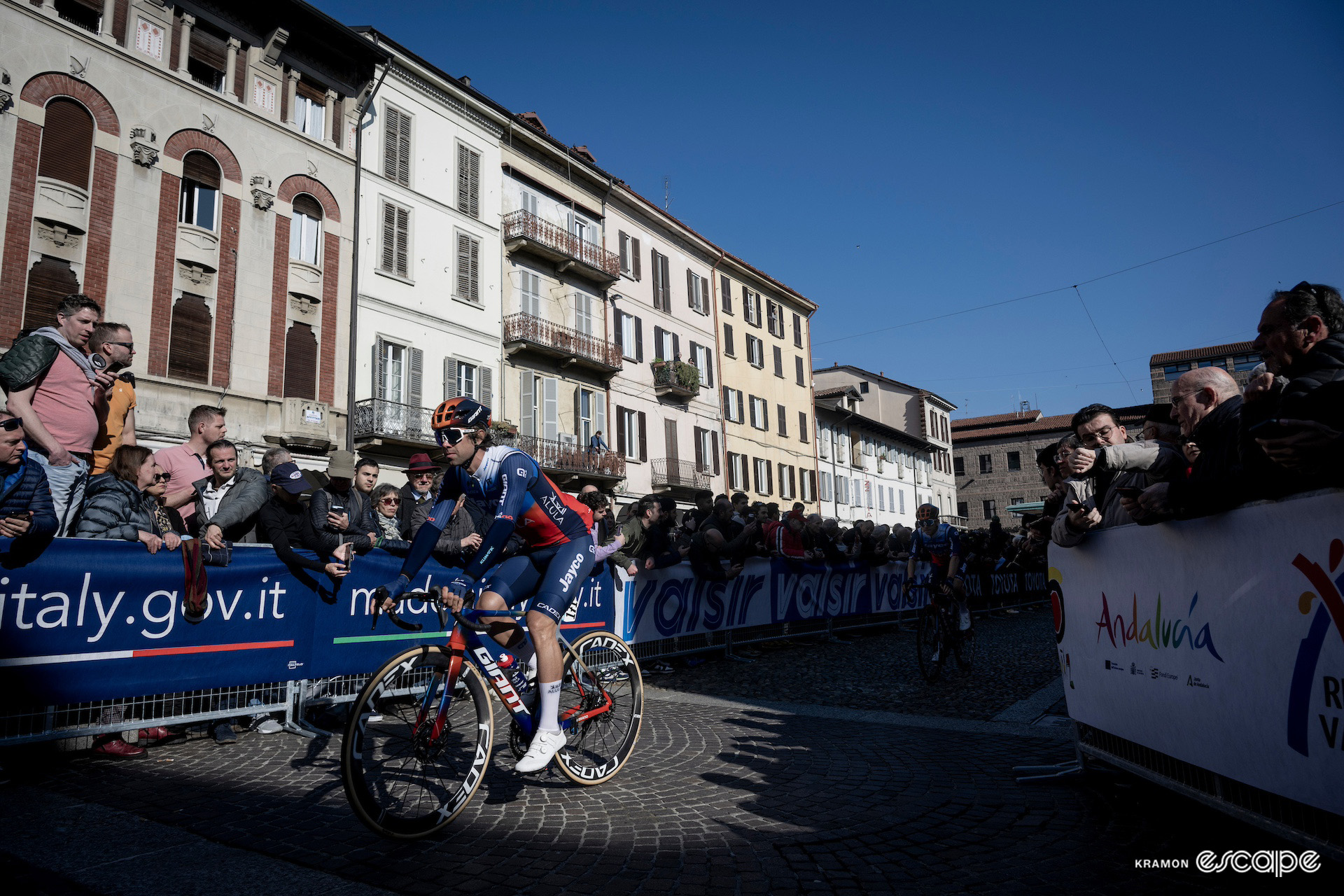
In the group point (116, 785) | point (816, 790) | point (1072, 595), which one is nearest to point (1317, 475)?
Result: point (1072, 595)

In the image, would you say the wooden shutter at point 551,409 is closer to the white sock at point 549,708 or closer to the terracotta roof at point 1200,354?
the white sock at point 549,708

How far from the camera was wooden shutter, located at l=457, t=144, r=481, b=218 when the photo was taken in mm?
27578

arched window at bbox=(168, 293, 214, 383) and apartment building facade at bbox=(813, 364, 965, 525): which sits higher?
apartment building facade at bbox=(813, 364, 965, 525)

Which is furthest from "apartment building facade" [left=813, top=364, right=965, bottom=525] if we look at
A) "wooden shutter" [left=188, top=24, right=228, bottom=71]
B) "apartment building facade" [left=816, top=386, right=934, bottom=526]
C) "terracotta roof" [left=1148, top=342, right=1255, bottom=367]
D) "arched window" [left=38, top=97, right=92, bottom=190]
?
"arched window" [left=38, top=97, right=92, bottom=190]

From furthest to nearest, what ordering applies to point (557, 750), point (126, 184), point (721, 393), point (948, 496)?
point (948, 496) < point (721, 393) < point (126, 184) < point (557, 750)

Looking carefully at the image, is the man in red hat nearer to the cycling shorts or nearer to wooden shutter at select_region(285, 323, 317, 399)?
the cycling shorts

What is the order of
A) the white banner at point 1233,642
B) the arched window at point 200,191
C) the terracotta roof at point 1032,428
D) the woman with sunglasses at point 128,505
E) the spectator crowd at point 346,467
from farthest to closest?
1. the terracotta roof at point 1032,428
2. the arched window at point 200,191
3. the woman with sunglasses at point 128,505
4. the spectator crowd at point 346,467
5. the white banner at point 1233,642

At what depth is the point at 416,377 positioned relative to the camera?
25.0 metres

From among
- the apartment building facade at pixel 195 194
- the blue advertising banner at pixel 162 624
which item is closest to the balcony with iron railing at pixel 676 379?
the apartment building facade at pixel 195 194

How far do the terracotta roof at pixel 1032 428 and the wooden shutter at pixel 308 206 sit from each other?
66.8 m

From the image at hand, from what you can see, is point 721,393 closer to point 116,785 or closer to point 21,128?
point 21,128

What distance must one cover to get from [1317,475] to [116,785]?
6.16 meters

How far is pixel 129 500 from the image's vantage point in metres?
5.80

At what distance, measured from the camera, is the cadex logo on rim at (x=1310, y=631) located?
2811 millimetres
